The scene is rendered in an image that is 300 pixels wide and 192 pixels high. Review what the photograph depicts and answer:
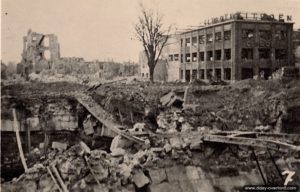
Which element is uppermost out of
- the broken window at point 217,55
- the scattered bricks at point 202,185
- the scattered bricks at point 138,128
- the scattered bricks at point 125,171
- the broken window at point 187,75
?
the broken window at point 217,55

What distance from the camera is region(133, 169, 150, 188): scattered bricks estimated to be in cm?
1155

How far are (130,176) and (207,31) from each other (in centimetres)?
2280

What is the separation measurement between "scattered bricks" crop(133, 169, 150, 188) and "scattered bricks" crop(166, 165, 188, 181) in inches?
33.5

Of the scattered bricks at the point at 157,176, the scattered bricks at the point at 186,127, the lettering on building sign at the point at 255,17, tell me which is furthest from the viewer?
the lettering on building sign at the point at 255,17

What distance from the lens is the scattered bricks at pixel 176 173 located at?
1228 cm

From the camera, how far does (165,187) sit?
11.9 metres

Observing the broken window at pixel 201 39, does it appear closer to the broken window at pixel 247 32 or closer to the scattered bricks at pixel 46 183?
the broken window at pixel 247 32

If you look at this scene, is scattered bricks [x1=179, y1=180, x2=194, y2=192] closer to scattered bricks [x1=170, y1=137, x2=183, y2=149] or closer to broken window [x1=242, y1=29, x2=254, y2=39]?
scattered bricks [x1=170, y1=137, x2=183, y2=149]

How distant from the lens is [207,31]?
3262 centimetres

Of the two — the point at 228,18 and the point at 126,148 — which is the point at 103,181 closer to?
the point at 126,148

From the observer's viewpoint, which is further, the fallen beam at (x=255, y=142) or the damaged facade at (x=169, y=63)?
the damaged facade at (x=169, y=63)

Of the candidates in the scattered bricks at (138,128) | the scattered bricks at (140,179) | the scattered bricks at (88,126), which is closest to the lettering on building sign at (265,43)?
the scattered bricks at (138,128)

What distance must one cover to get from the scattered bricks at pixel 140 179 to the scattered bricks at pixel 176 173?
851 millimetres

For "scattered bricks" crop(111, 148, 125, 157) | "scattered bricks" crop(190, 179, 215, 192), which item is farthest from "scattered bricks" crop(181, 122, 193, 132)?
"scattered bricks" crop(111, 148, 125, 157)
